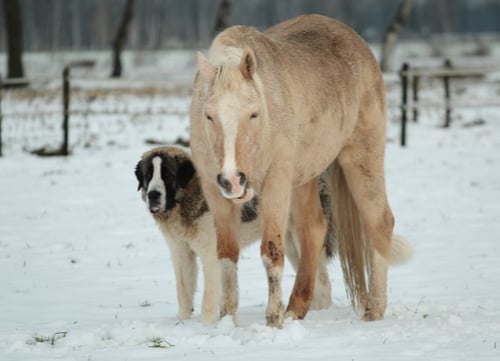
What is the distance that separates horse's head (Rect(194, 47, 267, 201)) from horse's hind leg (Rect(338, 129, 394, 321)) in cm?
137

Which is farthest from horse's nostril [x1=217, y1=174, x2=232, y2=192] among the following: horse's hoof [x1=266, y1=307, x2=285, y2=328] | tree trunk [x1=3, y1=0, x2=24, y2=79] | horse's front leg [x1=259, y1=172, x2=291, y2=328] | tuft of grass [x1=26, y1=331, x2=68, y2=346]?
tree trunk [x1=3, y1=0, x2=24, y2=79]

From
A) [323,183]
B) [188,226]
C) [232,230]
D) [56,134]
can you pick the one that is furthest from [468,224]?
[56,134]

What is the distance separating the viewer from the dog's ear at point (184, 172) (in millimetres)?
6164

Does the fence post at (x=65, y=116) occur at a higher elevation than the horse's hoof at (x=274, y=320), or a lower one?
lower

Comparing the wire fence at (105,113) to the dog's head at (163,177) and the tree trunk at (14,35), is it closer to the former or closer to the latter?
the tree trunk at (14,35)

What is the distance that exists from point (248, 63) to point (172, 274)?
11.7ft

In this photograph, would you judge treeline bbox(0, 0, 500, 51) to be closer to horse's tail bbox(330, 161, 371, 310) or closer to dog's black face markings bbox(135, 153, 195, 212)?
dog's black face markings bbox(135, 153, 195, 212)

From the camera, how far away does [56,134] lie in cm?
1653

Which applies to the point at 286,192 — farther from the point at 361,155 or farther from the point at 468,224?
the point at 468,224

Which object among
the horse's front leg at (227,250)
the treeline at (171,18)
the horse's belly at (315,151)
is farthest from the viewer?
the treeline at (171,18)

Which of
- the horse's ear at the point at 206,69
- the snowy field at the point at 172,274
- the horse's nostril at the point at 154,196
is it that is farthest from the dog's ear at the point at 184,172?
the horse's ear at the point at 206,69

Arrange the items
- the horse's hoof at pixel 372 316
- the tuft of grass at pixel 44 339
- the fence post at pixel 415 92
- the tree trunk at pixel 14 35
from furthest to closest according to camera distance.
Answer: the tree trunk at pixel 14 35 → the fence post at pixel 415 92 → the horse's hoof at pixel 372 316 → the tuft of grass at pixel 44 339

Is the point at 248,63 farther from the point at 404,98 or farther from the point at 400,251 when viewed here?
the point at 404,98

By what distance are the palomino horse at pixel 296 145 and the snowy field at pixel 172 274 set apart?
0.36 meters
